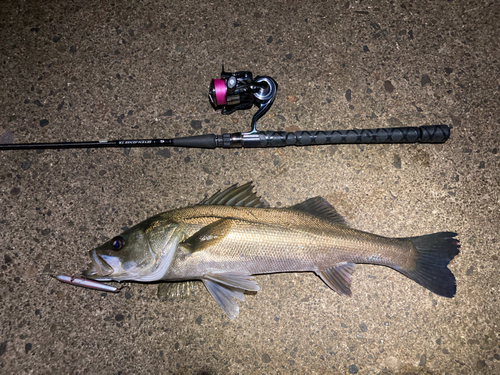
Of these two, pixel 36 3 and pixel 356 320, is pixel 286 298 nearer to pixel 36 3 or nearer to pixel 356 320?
pixel 356 320

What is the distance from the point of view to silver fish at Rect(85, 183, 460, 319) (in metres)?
2.16

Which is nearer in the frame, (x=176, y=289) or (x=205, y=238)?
(x=205, y=238)

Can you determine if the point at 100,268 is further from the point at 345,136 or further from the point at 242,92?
the point at 345,136

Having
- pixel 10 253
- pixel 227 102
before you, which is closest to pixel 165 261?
pixel 227 102

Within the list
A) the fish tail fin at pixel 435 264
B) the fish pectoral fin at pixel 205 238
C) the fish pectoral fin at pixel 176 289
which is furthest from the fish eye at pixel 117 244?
the fish tail fin at pixel 435 264

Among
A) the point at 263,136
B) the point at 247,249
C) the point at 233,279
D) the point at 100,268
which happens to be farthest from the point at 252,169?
the point at 100,268

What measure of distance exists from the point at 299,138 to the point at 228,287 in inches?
53.1

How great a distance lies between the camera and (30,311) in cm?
254

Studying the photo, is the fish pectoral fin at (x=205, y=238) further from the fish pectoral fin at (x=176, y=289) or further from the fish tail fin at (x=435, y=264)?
the fish tail fin at (x=435, y=264)

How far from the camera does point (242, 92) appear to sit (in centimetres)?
241

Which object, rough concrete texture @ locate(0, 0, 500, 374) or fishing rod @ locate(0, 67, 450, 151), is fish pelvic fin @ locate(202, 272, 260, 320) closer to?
rough concrete texture @ locate(0, 0, 500, 374)

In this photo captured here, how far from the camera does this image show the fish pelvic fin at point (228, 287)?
221 centimetres

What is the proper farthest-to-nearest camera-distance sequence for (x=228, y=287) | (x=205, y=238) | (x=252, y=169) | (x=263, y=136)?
(x=252, y=169)
(x=263, y=136)
(x=228, y=287)
(x=205, y=238)

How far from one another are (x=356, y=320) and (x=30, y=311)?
9.34ft
